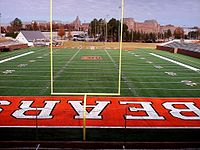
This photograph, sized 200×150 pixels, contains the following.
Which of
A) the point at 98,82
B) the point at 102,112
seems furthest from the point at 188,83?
the point at 102,112

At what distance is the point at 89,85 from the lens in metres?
12.6

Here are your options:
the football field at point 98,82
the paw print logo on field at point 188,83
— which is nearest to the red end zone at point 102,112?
the football field at point 98,82

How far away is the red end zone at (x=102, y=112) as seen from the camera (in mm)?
7488

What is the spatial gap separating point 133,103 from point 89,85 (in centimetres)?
345

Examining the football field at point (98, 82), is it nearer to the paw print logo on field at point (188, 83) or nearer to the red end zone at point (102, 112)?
the paw print logo on field at point (188, 83)

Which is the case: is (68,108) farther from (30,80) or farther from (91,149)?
(30,80)

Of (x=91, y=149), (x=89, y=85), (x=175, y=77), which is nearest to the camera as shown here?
(x=91, y=149)

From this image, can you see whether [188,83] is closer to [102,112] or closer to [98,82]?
[98,82]

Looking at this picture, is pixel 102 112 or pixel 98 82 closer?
pixel 102 112

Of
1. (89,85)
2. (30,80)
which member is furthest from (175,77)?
(30,80)

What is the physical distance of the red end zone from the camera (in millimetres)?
7488

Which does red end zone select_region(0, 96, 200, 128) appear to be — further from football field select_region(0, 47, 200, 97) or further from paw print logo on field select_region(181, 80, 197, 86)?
paw print logo on field select_region(181, 80, 197, 86)

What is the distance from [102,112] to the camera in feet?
27.8

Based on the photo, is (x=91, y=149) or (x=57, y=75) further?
(x=57, y=75)
